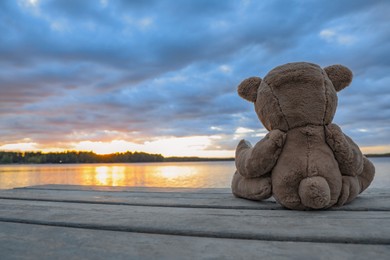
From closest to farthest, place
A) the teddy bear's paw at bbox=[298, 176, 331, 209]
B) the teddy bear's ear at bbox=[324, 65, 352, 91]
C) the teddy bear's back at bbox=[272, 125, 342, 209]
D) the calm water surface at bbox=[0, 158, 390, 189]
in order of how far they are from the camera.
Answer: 1. the teddy bear's paw at bbox=[298, 176, 331, 209]
2. the teddy bear's back at bbox=[272, 125, 342, 209]
3. the teddy bear's ear at bbox=[324, 65, 352, 91]
4. the calm water surface at bbox=[0, 158, 390, 189]

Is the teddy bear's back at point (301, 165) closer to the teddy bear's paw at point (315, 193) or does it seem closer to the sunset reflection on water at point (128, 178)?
the teddy bear's paw at point (315, 193)

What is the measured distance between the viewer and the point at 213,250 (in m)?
1.13

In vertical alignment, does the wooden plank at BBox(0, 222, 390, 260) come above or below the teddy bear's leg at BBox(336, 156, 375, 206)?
below

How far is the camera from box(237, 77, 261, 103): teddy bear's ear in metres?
2.36

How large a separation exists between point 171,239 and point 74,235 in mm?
456

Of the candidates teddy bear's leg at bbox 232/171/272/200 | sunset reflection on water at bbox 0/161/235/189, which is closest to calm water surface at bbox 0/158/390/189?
sunset reflection on water at bbox 0/161/235/189

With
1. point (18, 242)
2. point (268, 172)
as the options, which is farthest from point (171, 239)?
point (268, 172)

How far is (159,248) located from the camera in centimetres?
117

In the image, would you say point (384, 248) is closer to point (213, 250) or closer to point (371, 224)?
point (371, 224)

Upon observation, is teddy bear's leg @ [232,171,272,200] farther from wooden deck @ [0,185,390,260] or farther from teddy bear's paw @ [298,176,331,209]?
teddy bear's paw @ [298,176,331,209]

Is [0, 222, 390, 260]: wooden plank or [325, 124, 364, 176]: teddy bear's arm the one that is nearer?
[0, 222, 390, 260]: wooden plank

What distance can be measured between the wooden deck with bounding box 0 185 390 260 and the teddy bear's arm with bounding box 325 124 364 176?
0.78 feet

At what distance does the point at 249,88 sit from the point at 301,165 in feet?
2.45

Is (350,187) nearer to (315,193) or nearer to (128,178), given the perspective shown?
(315,193)
